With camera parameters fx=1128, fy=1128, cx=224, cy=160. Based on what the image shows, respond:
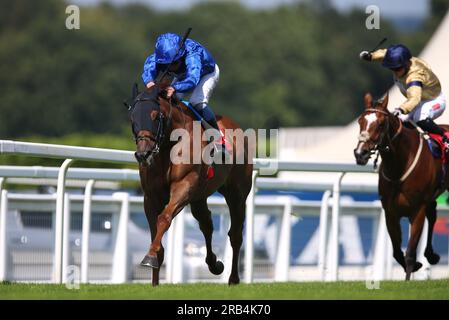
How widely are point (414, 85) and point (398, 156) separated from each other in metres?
0.62

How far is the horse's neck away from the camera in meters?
9.49

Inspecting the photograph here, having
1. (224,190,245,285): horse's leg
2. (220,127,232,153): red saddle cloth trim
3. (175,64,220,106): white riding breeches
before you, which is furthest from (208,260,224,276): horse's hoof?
(175,64,220,106): white riding breeches

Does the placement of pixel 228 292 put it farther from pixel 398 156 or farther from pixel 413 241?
pixel 398 156

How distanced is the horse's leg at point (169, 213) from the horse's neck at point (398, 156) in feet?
7.30

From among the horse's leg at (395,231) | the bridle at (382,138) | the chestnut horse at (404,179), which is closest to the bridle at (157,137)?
the bridle at (382,138)

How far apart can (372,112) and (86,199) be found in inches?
98.5

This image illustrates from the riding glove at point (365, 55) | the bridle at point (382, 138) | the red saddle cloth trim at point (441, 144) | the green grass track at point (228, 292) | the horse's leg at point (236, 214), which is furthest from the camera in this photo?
the red saddle cloth trim at point (441, 144)

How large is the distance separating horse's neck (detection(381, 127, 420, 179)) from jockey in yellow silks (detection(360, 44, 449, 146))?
213 millimetres

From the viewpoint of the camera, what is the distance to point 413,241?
9305mm

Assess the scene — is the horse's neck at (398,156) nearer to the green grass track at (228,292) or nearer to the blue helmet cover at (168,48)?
the green grass track at (228,292)

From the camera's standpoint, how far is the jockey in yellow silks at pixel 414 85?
9.49 metres

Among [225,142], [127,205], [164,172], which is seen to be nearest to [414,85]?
[225,142]
